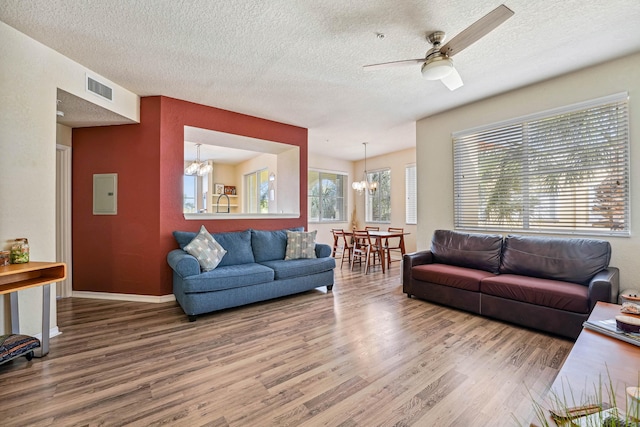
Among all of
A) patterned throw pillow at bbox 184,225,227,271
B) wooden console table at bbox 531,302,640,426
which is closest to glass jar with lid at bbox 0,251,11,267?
patterned throw pillow at bbox 184,225,227,271

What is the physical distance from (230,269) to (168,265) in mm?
962

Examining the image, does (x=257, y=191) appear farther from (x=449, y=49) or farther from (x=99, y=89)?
(x=449, y=49)

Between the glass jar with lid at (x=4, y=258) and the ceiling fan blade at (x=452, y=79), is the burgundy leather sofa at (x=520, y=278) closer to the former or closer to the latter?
the ceiling fan blade at (x=452, y=79)

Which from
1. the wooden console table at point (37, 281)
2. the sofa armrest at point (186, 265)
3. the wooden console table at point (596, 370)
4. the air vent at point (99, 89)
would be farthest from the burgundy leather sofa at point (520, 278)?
the air vent at point (99, 89)

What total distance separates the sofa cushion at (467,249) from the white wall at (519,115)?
1.38 ft

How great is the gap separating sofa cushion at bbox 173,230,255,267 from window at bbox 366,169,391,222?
4.41 m

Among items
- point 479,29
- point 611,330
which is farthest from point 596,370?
point 479,29

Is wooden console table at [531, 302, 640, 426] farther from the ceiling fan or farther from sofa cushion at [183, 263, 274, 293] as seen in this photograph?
sofa cushion at [183, 263, 274, 293]

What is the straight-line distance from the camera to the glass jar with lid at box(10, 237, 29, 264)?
229cm

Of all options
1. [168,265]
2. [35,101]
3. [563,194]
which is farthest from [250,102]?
[563,194]

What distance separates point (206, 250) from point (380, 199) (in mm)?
5297

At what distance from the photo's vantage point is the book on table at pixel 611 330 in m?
1.68

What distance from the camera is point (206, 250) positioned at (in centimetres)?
347

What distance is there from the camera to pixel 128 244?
3803mm
